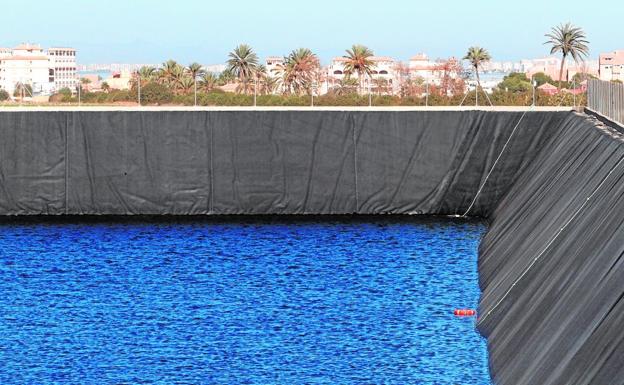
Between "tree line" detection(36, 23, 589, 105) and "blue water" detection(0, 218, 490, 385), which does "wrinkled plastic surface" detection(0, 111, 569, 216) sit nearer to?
"blue water" detection(0, 218, 490, 385)

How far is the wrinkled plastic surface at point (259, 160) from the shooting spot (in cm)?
4828

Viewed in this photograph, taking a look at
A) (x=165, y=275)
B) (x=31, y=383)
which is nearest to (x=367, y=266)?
(x=165, y=275)

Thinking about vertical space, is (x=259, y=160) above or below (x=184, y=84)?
below

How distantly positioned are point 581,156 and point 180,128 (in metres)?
20.1

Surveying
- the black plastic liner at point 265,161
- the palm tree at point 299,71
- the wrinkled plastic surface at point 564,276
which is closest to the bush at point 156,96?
the palm tree at point 299,71

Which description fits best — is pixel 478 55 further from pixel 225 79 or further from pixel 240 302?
pixel 240 302

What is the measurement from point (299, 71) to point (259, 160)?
46151mm

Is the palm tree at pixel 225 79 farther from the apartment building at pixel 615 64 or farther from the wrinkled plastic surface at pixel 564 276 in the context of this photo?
the wrinkled plastic surface at pixel 564 276

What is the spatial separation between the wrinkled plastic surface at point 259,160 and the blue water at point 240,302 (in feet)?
7.31

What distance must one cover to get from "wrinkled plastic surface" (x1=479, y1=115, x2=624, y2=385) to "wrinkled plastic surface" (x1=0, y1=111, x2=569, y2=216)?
1033 cm

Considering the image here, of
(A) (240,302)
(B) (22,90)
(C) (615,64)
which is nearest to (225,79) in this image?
(C) (615,64)

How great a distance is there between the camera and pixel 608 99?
37.8m

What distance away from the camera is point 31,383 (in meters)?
21.8

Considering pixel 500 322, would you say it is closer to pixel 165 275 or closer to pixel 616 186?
pixel 616 186
